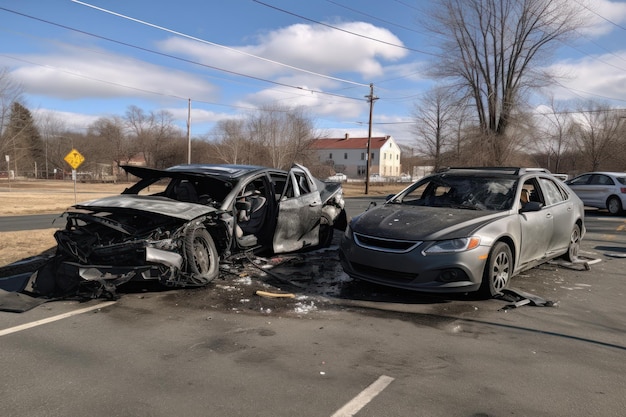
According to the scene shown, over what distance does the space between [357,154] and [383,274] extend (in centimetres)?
9615

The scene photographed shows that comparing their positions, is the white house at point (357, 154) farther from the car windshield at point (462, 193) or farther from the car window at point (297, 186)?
the car windshield at point (462, 193)

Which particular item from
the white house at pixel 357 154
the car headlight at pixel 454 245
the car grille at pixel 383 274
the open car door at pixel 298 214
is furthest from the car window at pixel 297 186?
the white house at pixel 357 154

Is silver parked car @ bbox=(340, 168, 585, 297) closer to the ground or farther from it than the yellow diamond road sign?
closer to the ground

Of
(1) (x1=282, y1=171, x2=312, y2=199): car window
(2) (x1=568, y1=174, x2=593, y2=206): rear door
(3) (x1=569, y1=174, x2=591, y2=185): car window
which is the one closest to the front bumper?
(1) (x1=282, y1=171, x2=312, y2=199): car window

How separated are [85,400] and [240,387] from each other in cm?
104

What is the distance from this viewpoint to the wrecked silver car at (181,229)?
5.29m

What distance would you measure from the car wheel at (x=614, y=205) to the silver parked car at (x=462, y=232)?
35.2 feet

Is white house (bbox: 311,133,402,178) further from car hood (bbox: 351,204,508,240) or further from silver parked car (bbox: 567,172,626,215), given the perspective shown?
car hood (bbox: 351,204,508,240)

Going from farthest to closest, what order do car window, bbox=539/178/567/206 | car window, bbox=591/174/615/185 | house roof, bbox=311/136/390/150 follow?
house roof, bbox=311/136/390/150
car window, bbox=591/174/615/185
car window, bbox=539/178/567/206

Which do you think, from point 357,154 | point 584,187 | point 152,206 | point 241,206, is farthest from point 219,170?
point 357,154

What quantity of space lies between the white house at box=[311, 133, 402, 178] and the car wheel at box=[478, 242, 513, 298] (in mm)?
91735

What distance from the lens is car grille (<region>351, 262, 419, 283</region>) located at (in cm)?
519

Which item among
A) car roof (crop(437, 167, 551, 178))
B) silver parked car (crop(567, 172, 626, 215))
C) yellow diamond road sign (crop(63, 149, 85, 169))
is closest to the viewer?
car roof (crop(437, 167, 551, 178))

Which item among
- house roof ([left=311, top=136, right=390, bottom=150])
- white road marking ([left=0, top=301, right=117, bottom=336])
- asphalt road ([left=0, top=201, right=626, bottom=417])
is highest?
house roof ([left=311, top=136, right=390, bottom=150])
